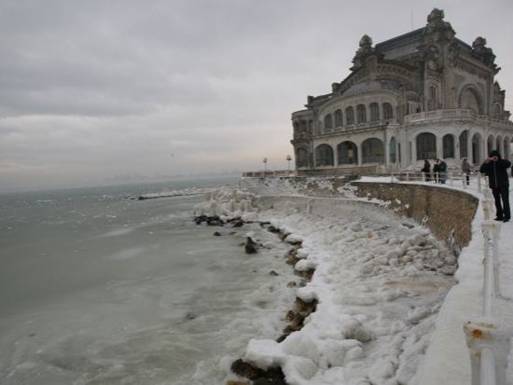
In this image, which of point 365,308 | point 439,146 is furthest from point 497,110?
point 365,308

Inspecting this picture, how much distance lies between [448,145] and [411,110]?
16.9ft

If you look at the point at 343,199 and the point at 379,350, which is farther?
the point at 343,199

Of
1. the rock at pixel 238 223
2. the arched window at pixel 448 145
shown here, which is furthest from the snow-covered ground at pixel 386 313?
the arched window at pixel 448 145

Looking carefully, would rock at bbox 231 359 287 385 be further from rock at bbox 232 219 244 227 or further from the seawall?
rock at bbox 232 219 244 227

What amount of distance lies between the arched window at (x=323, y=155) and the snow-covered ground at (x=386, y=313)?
23.4 meters

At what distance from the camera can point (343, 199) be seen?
25422 mm

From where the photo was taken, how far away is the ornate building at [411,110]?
29.8 m

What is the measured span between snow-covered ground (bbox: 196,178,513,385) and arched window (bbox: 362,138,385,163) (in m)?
17.9

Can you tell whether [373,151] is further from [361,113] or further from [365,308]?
[365,308]

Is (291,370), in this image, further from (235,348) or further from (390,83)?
(390,83)

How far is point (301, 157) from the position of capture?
43219mm

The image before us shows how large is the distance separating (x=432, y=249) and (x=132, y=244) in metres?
20.4

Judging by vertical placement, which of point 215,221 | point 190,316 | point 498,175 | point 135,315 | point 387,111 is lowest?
point 135,315

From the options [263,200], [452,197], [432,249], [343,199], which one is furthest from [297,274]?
[263,200]
